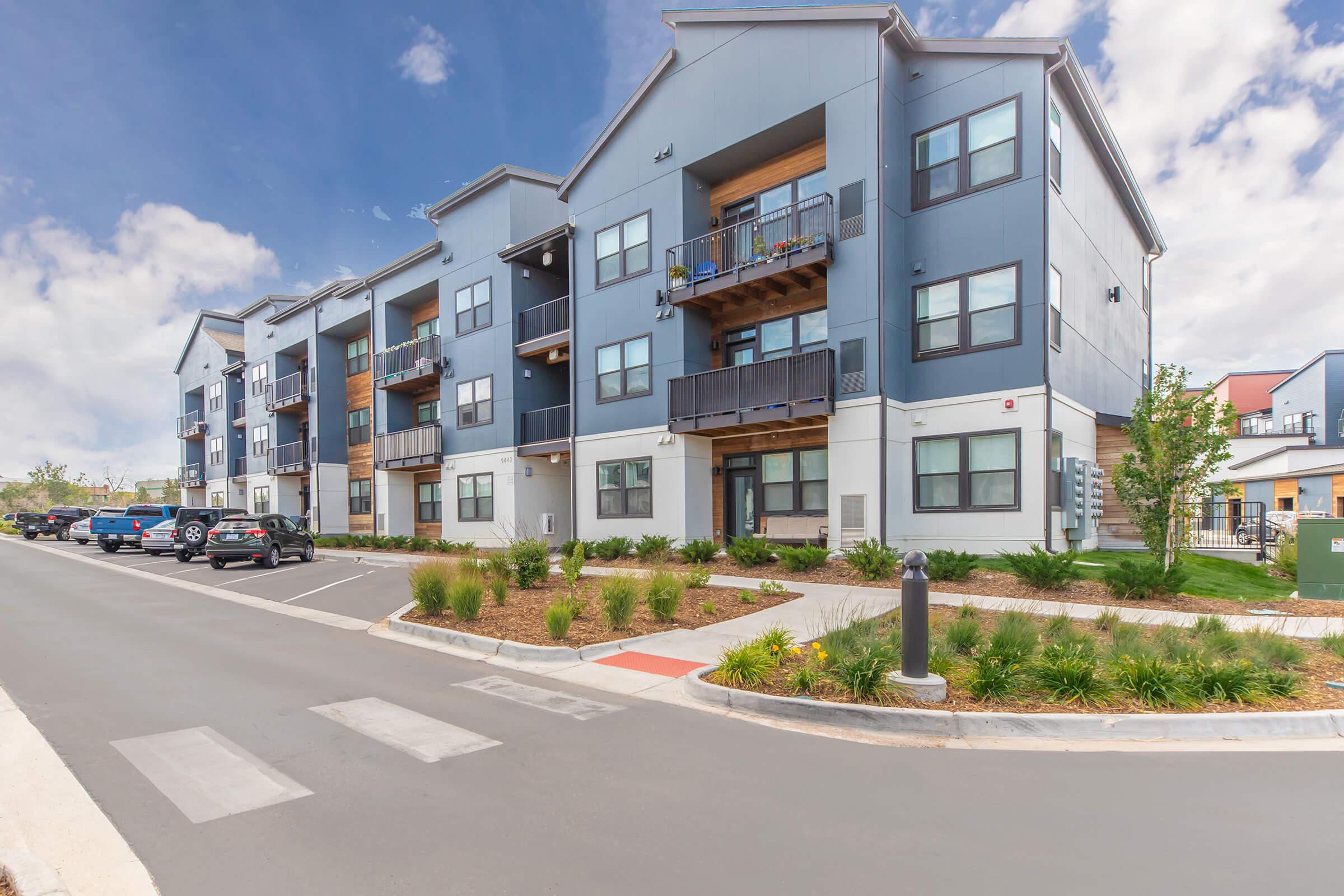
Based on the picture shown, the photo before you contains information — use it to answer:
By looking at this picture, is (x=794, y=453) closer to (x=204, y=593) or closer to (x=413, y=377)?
(x=204, y=593)

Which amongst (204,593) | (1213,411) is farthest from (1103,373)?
(204,593)

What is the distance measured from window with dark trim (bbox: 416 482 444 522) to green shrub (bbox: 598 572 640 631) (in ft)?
70.4

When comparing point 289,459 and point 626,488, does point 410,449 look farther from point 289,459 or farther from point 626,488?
point 626,488

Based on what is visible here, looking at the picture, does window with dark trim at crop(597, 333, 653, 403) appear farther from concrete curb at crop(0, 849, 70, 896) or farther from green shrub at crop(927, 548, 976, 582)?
concrete curb at crop(0, 849, 70, 896)

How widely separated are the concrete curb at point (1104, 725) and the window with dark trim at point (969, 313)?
1089cm

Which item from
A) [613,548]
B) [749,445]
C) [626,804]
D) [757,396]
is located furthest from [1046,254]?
[626,804]

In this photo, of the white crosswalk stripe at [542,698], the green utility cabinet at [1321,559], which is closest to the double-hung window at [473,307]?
the white crosswalk stripe at [542,698]

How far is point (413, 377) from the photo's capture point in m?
28.5

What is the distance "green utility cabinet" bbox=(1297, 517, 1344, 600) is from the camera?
11.4m

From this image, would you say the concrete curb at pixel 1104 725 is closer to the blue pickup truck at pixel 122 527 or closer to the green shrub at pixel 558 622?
the green shrub at pixel 558 622

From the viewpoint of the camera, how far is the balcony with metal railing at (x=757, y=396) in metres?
16.3

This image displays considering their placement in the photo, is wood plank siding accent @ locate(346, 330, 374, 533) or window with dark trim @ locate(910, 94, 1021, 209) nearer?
window with dark trim @ locate(910, 94, 1021, 209)

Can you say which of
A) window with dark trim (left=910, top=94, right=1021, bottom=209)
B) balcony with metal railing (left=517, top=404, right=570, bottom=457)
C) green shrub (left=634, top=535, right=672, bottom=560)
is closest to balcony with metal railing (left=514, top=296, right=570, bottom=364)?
balcony with metal railing (left=517, top=404, right=570, bottom=457)

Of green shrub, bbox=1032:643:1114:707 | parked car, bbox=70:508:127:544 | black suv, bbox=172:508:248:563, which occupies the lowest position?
parked car, bbox=70:508:127:544
